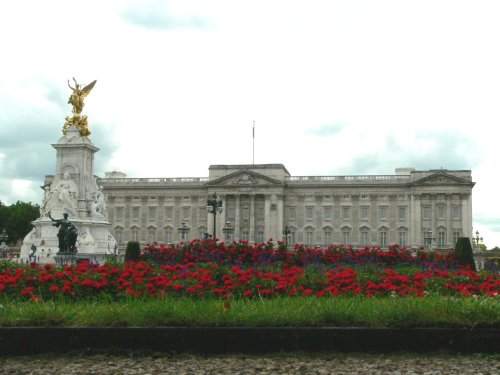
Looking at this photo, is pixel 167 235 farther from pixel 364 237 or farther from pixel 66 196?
pixel 66 196

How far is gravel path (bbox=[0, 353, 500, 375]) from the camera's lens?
8.52 metres

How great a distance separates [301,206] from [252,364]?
8081 centimetres

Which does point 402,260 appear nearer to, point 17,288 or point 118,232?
point 17,288

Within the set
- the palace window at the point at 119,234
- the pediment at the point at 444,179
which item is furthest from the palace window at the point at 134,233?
the pediment at the point at 444,179

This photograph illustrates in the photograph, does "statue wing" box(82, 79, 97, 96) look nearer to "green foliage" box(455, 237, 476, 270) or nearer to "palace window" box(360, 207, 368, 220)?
"green foliage" box(455, 237, 476, 270)

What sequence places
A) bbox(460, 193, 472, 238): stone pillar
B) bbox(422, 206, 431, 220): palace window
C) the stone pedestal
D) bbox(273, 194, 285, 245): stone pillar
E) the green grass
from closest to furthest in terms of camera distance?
the green grass → the stone pedestal → bbox(460, 193, 472, 238): stone pillar → bbox(422, 206, 431, 220): palace window → bbox(273, 194, 285, 245): stone pillar

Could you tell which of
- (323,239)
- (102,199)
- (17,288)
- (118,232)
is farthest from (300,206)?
(17,288)

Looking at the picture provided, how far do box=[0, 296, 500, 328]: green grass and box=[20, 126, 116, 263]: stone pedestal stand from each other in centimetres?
2707

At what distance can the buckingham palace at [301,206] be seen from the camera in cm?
8481

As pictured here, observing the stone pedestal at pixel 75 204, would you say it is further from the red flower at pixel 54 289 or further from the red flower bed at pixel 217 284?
the red flower at pixel 54 289

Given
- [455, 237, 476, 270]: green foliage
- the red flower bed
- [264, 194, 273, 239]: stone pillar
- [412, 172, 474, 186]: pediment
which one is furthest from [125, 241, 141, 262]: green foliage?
[412, 172, 474, 186]: pediment

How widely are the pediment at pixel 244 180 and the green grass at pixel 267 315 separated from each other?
7796cm

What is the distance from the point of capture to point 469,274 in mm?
14875

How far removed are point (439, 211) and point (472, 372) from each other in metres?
79.2
